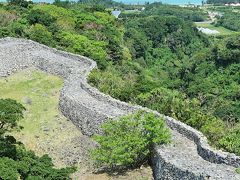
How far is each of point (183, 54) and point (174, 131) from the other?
263 ft

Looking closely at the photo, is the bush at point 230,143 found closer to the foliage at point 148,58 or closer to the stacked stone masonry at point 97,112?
the foliage at point 148,58

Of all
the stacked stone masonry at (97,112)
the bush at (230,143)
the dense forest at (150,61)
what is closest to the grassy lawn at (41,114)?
the stacked stone masonry at (97,112)

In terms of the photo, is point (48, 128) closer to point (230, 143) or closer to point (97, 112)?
point (97, 112)

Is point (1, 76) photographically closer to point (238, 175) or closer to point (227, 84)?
point (238, 175)

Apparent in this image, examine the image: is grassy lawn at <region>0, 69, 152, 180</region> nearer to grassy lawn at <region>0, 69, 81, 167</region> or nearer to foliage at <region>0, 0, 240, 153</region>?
grassy lawn at <region>0, 69, 81, 167</region>

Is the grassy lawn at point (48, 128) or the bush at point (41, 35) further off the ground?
the bush at point (41, 35)

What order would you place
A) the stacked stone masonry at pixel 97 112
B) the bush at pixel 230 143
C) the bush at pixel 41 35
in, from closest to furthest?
the stacked stone masonry at pixel 97 112
the bush at pixel 230 143
the bush at pixel 41 35

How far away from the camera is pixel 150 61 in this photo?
298ft

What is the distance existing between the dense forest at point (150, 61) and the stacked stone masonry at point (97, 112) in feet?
5.23

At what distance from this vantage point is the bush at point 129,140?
65.0 feet

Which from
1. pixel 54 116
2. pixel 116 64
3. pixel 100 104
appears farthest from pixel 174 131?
pixel 116 64

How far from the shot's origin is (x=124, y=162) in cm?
1991

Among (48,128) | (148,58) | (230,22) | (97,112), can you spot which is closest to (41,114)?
(48,128)

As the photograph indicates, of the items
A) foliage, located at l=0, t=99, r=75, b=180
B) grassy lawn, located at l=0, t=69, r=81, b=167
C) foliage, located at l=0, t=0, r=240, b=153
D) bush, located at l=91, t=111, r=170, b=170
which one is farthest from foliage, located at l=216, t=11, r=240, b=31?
foliage, located at l=0, t=99, r=75, b=180
